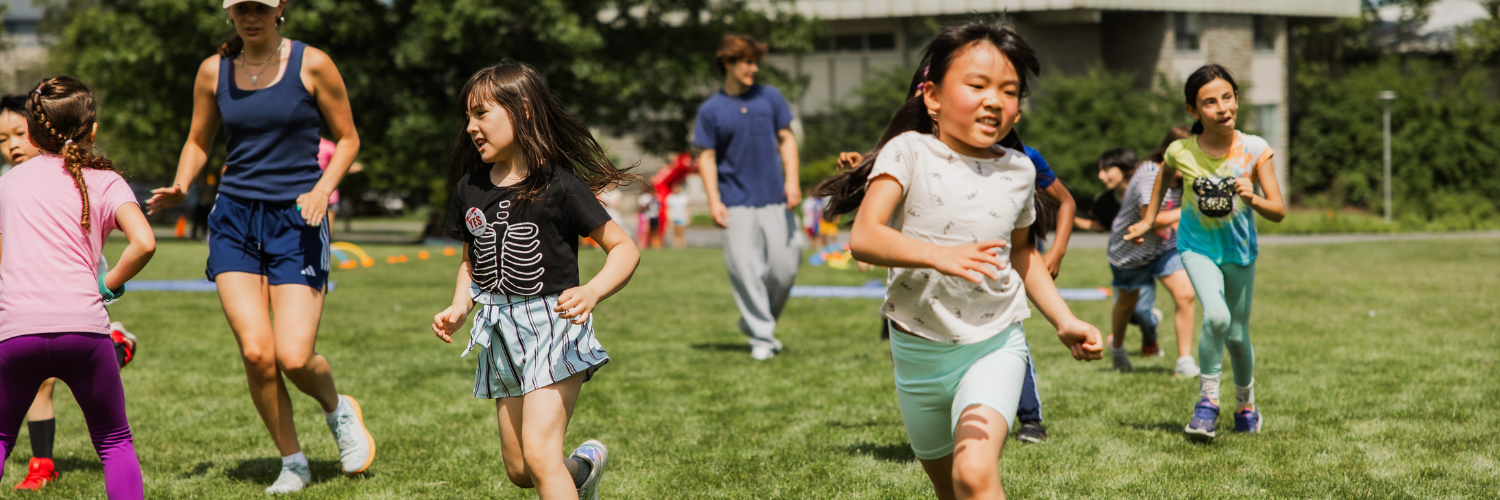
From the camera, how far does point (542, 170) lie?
3.51 meters

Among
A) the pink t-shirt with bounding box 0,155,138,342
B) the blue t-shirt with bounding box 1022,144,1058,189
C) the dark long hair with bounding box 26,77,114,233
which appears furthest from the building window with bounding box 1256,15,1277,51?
the pink t-shirt with bounding box 0,155,138,342

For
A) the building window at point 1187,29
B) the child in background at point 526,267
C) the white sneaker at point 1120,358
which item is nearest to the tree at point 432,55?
the building window at point 1187,29

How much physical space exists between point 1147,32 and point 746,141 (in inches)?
1313

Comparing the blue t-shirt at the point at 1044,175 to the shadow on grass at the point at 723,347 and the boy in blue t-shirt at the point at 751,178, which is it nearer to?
the boy in blue t-shirt at the point at 751,178

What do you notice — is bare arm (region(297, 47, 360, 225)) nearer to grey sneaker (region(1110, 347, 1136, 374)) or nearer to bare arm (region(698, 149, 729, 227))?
bare arm (region(698, 149, 729, 227))

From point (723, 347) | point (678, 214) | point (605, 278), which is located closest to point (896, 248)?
point (605, 278)

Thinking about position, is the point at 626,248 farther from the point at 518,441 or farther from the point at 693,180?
the point at 693,180

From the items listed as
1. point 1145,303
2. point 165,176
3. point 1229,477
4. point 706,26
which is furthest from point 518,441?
point 165,176

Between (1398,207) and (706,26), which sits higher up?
(706,26)

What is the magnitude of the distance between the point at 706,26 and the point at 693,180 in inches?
730

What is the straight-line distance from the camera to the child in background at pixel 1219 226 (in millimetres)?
5199

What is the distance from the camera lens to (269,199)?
4473 millimetres

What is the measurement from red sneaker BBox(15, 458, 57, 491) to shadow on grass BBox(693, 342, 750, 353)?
15.9 feet

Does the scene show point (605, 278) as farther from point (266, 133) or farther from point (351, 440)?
point (351, 440)
